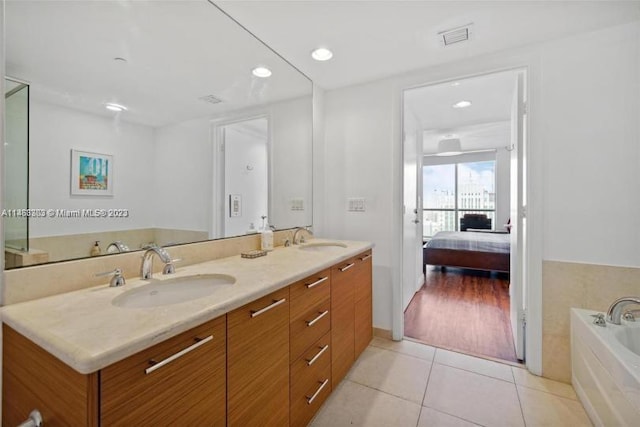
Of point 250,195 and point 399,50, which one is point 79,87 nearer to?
point 250,195

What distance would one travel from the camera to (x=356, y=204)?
2.54m

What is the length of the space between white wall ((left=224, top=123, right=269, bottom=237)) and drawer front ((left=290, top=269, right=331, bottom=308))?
0.65 meters

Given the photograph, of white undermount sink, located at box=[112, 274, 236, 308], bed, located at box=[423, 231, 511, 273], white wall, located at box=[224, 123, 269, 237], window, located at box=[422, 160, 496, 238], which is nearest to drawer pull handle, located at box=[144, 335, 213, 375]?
white undermount sink, located at box=[112, 274, 236, 308]

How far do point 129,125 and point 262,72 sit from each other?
3.48 ft

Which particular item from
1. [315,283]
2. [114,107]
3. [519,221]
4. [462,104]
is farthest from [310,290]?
[462,104]

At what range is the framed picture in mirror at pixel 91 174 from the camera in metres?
1.11

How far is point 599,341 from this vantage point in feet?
4.55

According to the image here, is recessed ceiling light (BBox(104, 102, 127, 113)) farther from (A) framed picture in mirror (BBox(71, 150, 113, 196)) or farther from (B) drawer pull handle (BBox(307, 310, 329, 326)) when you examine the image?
(B) drawer pull handle (BBox(307, 310, 329, 326))

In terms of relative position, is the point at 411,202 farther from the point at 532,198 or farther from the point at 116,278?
the point at 116,278

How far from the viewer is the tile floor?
153cm

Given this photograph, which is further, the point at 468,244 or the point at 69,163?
the point at 468,244

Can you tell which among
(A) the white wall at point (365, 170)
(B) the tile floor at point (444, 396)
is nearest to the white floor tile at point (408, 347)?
(B) the tile floor at point (444, 396)

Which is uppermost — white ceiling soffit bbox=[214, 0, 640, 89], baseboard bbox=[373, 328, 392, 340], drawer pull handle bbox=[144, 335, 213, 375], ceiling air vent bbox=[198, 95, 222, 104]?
white ceiling soffit bbox=[214, 0, 640, 89]

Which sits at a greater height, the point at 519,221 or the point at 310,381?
the point at 519,221
